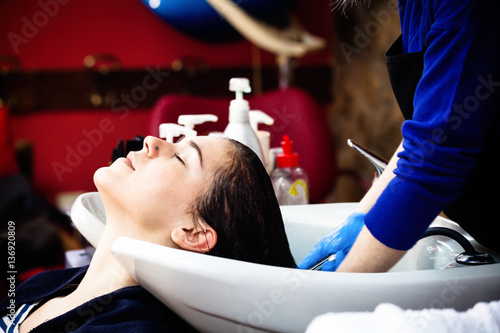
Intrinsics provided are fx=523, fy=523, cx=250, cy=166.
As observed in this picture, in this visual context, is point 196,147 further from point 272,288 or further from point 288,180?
point 288,180

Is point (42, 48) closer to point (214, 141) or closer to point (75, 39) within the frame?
point (75, 39)

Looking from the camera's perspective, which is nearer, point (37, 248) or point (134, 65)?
point (37, 248)

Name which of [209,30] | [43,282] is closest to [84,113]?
[209,30]

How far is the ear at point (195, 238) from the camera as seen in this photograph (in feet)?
3.14

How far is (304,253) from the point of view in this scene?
123 centimetres

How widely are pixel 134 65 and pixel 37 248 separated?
1384mm

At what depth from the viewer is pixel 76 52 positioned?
313 cm

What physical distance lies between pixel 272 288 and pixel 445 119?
34 cm

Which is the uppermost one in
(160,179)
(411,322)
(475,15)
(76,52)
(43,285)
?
(76,52)

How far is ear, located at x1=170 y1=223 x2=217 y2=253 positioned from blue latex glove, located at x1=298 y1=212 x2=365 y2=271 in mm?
222

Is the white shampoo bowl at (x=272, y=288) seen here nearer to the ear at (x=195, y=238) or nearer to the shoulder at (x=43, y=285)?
the ear at (x=195, y=238)

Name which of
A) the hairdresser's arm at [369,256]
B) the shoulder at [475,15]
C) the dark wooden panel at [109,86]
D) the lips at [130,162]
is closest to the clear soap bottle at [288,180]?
the lips at [130,162]

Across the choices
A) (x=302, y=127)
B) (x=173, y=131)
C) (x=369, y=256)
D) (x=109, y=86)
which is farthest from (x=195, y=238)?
(x=109, y=86)

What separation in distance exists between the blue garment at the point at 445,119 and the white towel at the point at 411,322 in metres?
0.19
